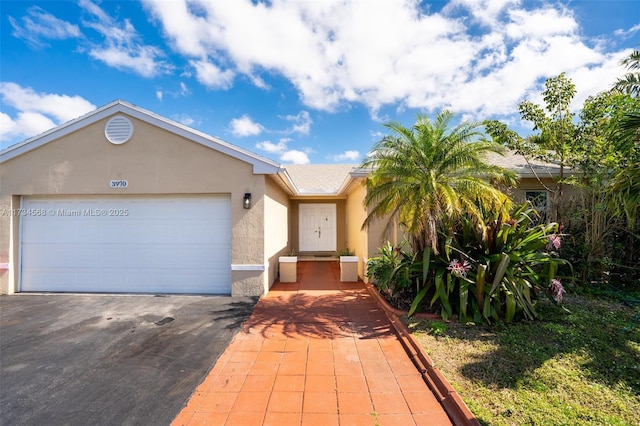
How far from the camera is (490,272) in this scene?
534cm

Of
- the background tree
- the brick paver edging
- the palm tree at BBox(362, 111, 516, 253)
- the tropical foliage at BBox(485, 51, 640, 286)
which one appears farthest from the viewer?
the background tree

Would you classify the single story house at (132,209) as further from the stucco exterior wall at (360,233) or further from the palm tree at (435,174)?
the palm tree at (435,174)

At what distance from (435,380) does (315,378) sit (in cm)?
152

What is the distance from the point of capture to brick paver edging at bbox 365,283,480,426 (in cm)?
283

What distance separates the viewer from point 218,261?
7578 mm

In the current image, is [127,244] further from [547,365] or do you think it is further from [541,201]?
[541,201]

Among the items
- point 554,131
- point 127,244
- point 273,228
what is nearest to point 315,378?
point 273,228

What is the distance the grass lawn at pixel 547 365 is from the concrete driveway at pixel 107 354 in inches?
135

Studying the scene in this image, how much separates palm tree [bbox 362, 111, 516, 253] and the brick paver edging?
1.73m

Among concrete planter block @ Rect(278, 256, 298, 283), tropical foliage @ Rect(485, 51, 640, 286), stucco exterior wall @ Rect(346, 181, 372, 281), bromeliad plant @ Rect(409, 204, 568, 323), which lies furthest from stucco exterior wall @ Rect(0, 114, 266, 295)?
tropical foliage @ Rect(485, 51, 640, 286)

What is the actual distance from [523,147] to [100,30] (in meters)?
12.5

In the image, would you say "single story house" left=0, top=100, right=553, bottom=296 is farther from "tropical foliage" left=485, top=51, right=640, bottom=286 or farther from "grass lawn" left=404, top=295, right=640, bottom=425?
"tropical foliage" left=485, top=51, right=640, bottom=286

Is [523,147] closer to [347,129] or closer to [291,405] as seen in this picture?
[347,129]

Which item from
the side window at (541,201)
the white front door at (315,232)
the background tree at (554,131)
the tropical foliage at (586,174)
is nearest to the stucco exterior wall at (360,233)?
the white front door at (315,232)
